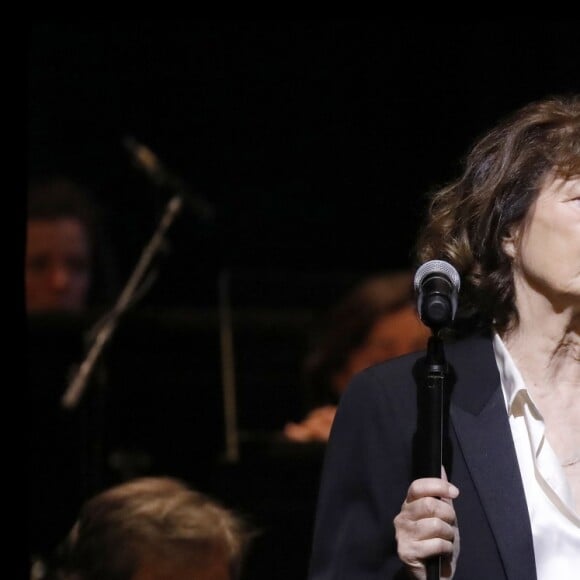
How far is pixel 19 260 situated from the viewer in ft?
12.7

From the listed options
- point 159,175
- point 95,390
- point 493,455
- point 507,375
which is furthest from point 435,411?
point 159,175

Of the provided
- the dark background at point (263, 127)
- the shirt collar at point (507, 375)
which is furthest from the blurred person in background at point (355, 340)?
the shirt collar at point (507, 375)

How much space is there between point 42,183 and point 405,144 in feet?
5.50

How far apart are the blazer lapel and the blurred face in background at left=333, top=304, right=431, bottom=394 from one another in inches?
65.4

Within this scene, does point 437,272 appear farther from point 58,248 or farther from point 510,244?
point 58,248

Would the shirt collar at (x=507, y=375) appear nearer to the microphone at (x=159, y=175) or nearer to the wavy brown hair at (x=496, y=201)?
the wavy brown hair at (x=496, y=201)

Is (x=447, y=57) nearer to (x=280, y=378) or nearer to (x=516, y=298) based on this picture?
(x=280, y=378)

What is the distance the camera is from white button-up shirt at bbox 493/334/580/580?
3078mm

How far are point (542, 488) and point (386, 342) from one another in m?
1.95

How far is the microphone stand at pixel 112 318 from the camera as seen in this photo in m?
4.99

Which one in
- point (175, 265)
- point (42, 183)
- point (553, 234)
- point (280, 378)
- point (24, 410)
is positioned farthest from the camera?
point (175, 265)

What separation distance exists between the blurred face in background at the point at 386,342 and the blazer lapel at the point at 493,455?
1662 mm

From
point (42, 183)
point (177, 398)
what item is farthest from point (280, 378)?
point (42, 183)

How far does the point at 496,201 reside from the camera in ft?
11.2
